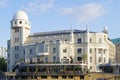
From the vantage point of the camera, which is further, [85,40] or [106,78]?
[85,40]

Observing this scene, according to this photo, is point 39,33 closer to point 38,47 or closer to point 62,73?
point 38,47

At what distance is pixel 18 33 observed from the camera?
122812 millimetres

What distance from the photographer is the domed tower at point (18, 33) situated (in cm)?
12119

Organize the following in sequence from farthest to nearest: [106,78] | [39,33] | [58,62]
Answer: [39,33] < [58,62] < [106,78]

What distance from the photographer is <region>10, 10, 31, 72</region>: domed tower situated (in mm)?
121188

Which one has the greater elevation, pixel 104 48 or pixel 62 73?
pixel 104 48

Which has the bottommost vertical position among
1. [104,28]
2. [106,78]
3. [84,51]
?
[106,78]

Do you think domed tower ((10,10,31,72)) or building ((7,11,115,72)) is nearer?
building ((7,11,115,72))

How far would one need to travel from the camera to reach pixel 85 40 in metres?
111

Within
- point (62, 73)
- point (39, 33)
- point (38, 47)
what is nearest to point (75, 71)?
point (62, 73)

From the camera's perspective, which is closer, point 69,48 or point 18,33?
point 69,48

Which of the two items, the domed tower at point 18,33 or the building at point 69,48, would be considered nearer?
the building at point 69,48

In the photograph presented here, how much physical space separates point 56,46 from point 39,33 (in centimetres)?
1357

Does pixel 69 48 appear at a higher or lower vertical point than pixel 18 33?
lower
